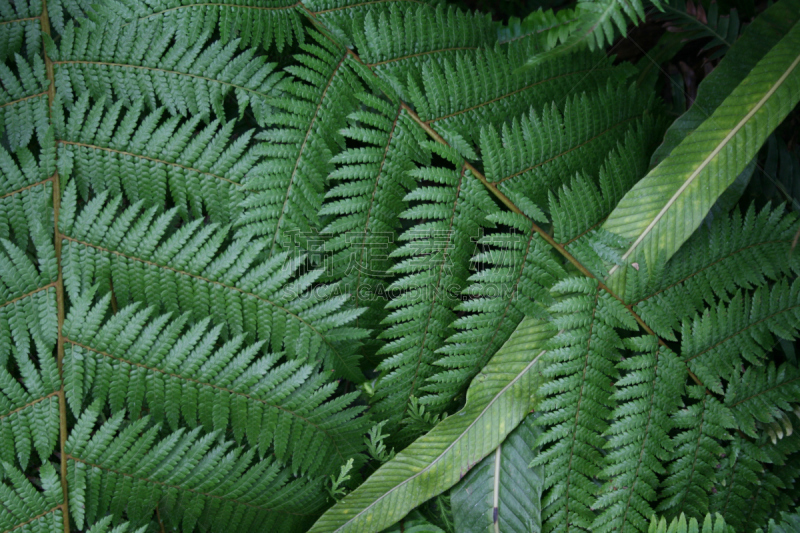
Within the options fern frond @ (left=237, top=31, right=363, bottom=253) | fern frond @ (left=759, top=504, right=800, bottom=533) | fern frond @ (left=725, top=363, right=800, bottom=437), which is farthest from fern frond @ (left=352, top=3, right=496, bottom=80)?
fern frond @ (left=759, top=504, right=800, bottom=533)

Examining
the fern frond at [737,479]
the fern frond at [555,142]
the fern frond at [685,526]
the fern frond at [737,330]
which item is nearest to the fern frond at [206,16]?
the fern frond at [555,142]

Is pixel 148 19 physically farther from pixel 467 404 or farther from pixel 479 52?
pixel 467 404

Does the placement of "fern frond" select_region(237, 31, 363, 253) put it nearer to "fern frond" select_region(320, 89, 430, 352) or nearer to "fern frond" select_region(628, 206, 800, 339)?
A: "fern frond" select_region(320, 89, 430, 352)

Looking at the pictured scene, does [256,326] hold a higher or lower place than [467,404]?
higher

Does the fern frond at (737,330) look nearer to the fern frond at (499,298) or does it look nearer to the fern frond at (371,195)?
the fern frond at (499,298)

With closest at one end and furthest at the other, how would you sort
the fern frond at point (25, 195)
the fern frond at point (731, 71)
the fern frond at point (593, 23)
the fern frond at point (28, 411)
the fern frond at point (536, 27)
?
the fern frond at point (593, 23)
the fern frond at point (536, 27)
the fern frond at point (28, 411)
the fern frond at point (25, 195)
the fern frond at point (731, 71)

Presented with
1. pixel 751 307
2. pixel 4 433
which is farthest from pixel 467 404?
pixel 4 433
